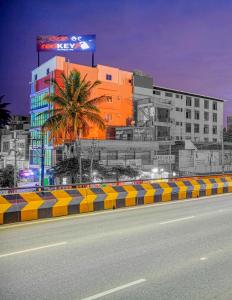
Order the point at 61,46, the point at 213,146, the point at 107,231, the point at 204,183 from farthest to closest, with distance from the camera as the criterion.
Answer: the point at 213,146 < the point at 61,46 < the point at 204,183 < the point at 107,231

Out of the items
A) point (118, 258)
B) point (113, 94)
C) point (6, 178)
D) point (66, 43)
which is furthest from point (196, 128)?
point (118, 258)

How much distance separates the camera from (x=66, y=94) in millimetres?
33406

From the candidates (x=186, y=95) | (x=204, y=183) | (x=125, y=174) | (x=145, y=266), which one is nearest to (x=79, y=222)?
(x=145, y=266)

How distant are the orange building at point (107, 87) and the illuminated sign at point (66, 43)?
3466 mm

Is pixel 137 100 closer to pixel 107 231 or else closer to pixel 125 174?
pixel 125 174

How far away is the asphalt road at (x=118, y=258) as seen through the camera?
614cm

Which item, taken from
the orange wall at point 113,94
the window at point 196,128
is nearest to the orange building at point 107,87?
the orange wall at point 113,94

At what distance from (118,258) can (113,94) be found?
177 ft

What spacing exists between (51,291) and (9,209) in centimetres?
694

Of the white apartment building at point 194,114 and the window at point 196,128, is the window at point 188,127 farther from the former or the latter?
the window at point 196,128

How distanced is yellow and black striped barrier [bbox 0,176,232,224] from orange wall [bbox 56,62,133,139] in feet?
123

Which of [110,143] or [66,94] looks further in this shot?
[110,143]

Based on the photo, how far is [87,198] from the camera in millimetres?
15031

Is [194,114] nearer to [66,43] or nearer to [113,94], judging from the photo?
[113,94]
